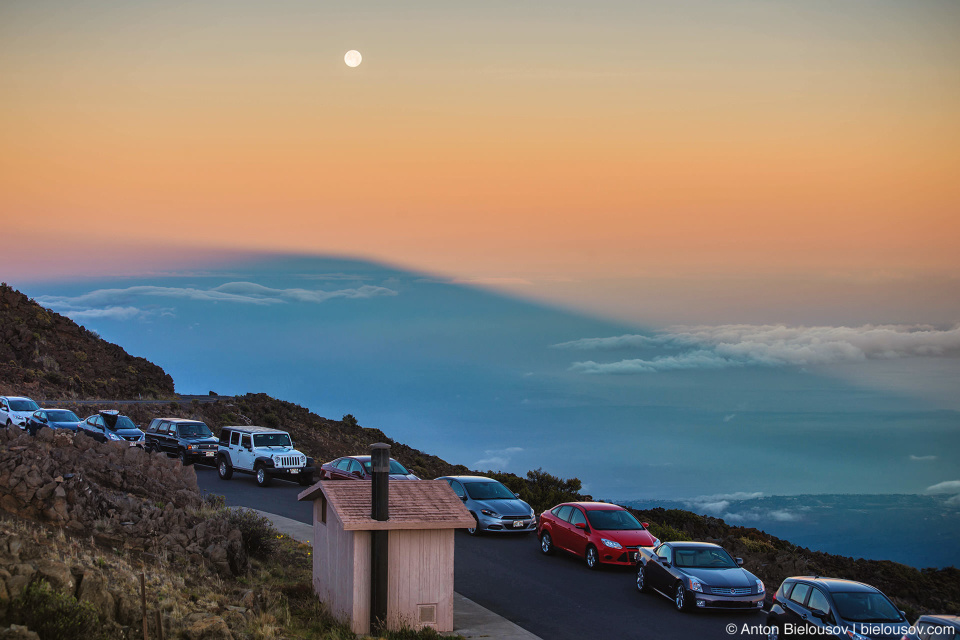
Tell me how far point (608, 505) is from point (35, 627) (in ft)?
51.0

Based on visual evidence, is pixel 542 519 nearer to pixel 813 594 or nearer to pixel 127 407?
pixel 813 594

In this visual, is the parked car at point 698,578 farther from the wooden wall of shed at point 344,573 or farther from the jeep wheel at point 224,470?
the jeep wheel at point 224,470

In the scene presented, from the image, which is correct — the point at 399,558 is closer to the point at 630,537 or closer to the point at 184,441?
the point at 630,537

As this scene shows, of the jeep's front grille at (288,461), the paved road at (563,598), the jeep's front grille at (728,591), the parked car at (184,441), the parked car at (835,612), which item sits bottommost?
the paved road at (563,598)

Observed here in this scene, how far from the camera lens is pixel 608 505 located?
79.8 ft

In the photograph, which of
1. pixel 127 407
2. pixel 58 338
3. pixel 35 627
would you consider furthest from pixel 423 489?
pixel 58 338

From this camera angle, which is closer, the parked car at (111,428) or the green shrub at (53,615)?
the green shrub at (53,615)

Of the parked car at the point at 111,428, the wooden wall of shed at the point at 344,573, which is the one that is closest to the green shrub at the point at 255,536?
the wooden wall of shed at the point at 344,573

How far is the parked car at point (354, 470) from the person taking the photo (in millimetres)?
29391

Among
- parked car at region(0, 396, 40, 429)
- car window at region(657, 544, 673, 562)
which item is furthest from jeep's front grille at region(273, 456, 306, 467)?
car window at region(657, 544, 673, 562)

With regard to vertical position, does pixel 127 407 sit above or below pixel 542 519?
above

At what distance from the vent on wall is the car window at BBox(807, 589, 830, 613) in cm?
733

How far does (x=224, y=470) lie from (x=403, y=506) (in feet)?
66.0

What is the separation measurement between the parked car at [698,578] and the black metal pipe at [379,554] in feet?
21.6
